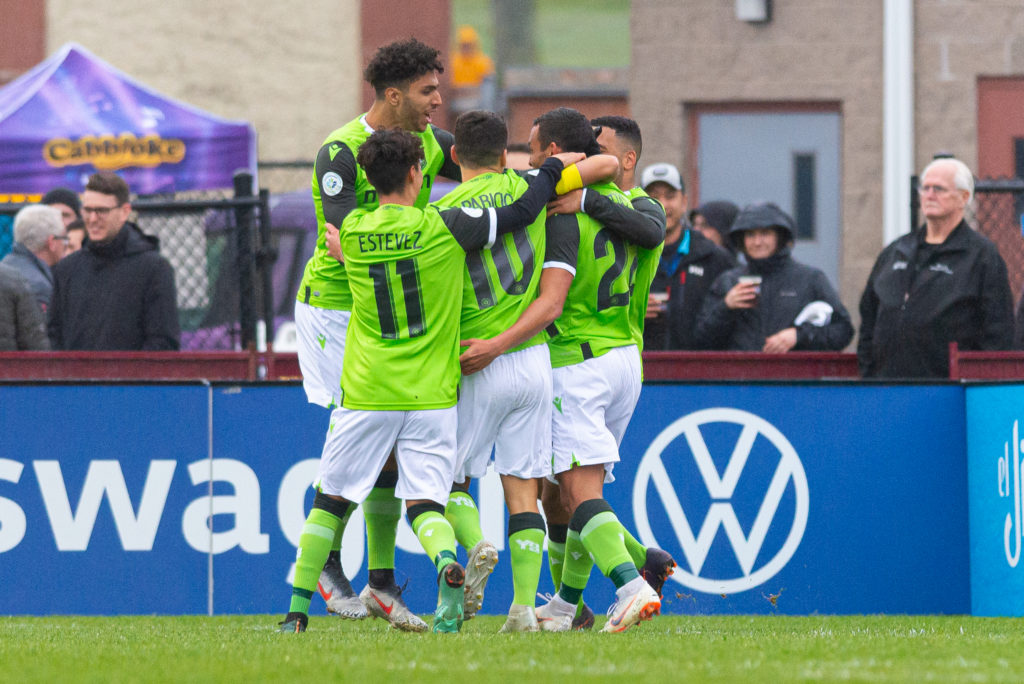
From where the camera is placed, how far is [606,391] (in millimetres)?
6941

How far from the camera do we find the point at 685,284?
995cm

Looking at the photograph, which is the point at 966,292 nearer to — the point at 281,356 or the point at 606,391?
the point at 606,391

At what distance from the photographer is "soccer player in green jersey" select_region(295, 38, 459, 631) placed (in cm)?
691

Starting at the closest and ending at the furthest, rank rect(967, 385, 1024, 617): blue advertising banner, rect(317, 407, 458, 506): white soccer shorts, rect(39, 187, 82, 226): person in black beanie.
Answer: rect(317, 407, 458, 506): white soccer shorts
rect(967, 385, 1024, 617): blue advertising banner
rect(39, 187, 82, 226): person in black beanie

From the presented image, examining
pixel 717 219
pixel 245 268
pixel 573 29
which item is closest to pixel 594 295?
pixel 245 268

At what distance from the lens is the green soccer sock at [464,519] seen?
271 inches

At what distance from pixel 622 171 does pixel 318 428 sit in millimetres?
2490

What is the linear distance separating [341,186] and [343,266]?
465 mm

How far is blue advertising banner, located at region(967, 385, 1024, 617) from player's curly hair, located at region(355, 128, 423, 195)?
11.0ft

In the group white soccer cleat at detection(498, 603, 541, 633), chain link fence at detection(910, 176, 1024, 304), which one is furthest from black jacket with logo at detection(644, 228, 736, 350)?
white soccer cleat at detection(498, 603, 541, 633)

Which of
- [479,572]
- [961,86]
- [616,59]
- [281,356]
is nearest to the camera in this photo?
[479,572]

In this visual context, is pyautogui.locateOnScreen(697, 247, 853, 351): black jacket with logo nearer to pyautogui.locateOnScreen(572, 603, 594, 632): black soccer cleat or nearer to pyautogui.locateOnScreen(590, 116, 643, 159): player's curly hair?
pyautogui.locateOnScreen(590, 116, 643, 159): player's curly hair

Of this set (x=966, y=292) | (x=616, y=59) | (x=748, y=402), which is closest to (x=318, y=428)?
(x=748, y=402)

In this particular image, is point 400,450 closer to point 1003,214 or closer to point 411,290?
point 411,290
